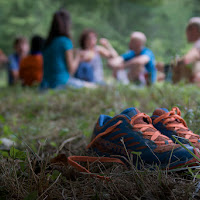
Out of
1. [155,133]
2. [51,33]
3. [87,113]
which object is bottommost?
[87,113]

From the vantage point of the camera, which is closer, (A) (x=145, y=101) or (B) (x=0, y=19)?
(A) (x=145, y=101)

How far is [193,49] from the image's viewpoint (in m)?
3.59

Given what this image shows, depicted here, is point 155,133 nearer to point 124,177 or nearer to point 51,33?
point 124,177

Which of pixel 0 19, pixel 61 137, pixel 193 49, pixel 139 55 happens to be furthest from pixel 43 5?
pixel 61 137

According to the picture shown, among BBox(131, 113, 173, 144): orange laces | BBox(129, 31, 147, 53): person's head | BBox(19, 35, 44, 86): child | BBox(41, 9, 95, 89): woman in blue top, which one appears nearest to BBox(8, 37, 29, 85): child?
BBox(19, 35, 44, 86): child

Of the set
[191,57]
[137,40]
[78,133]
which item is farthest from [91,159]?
[137,40]

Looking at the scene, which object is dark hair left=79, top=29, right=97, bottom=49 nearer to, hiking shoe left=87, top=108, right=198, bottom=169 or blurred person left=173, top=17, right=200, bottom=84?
blurred person left=173, top=17, right=200, bottom=84

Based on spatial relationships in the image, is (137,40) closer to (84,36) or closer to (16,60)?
(84,36)

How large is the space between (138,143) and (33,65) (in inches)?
200

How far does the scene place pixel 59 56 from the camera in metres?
5.02

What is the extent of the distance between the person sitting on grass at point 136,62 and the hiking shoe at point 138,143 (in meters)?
3.07

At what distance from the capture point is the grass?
2.97 ft

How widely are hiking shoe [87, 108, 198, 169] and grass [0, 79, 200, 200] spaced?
2.9 inches

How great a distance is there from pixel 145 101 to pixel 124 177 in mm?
2058
